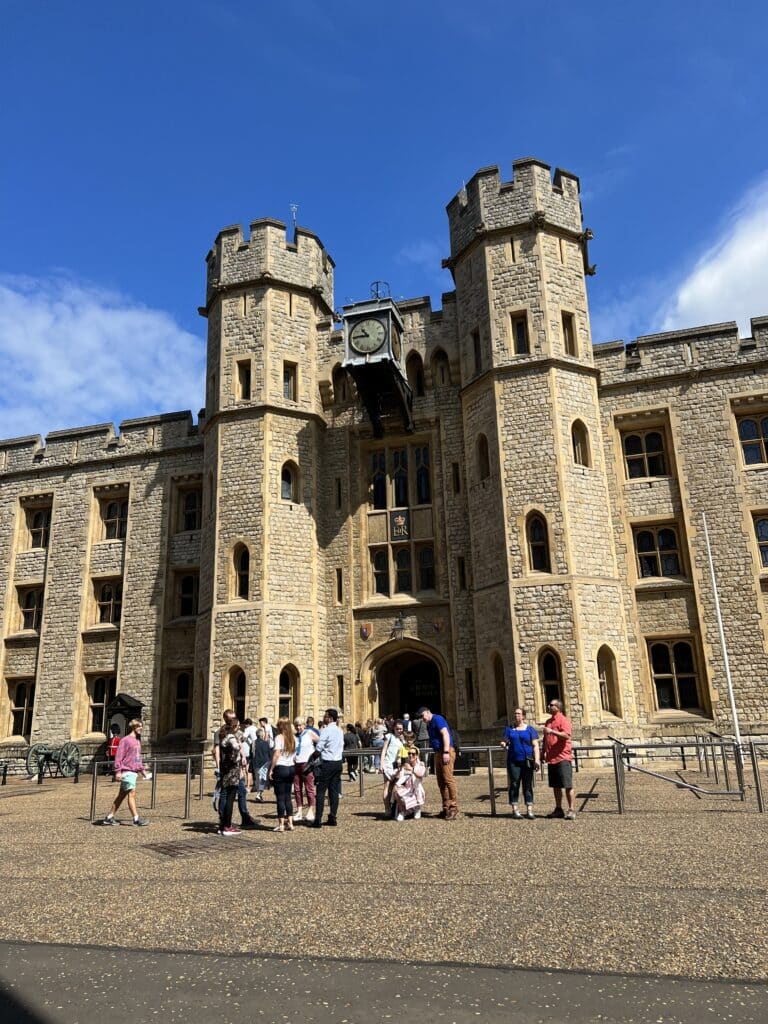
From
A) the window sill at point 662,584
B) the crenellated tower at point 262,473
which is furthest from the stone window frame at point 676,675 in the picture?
the crenellated tower at point 262,473

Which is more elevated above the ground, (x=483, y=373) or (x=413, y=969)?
(x=483, y=373)

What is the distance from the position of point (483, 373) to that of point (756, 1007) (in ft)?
54.2

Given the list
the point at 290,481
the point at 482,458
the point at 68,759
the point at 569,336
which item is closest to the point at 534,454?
the point at 482,458

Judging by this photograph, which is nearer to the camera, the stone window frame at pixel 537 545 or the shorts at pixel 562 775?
the shorts at pixel 562 775

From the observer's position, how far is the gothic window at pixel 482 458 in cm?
1902

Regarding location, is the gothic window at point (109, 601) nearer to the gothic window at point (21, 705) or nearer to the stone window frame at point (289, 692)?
the gothic window at point (21, 705)

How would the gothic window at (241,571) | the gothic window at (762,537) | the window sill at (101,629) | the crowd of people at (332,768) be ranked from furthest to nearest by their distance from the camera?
the window sill at (101,629), the gothic window at (241,571), the gothic window at (762,537), the crowd of people at (332,768)

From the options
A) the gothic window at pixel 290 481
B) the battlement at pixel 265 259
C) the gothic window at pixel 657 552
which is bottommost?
the gothic window at pixel 657 552

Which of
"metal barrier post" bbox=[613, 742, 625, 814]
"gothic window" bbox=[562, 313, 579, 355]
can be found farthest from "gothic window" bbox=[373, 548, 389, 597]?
"metal barrier post" bbox=[613, 742, 625, 814]

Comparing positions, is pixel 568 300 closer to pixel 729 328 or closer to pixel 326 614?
pixel 729 328

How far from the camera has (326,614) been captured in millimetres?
20109

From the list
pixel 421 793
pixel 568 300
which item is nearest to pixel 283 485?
pixel 568 300

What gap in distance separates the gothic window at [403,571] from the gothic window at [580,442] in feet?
16.5

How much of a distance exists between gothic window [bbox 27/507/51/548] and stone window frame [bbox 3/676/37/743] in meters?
4.28
